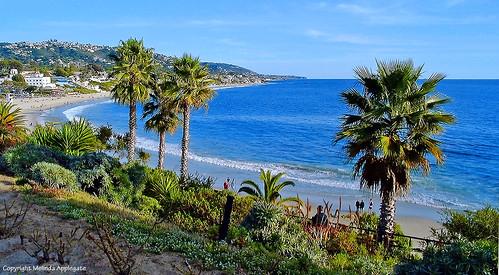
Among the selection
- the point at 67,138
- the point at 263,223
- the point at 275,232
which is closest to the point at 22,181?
the point at 67,138

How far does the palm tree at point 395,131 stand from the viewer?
11.6 meters

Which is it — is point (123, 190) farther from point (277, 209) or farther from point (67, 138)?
point (277, 209)

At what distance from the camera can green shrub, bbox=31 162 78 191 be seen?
44.5ft

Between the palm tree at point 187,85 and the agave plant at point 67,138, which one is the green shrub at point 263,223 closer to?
the agave plant at point 67,138

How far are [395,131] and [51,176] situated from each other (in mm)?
10534

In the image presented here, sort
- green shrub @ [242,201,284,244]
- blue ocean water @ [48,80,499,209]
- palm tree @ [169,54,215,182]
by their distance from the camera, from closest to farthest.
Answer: green shrub @ [242,201,284,244] < palm tree @ [169,54,215,182] < blue ocean water @ [48,80,499,209]

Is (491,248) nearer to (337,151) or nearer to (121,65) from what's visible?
(121,65)

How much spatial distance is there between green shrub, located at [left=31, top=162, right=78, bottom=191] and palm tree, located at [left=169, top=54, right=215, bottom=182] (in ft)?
33.2

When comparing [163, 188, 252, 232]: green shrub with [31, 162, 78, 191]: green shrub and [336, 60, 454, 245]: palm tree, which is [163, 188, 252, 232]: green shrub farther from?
[336, 60, 454, 245]: palm tree

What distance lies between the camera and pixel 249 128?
69.1 metres

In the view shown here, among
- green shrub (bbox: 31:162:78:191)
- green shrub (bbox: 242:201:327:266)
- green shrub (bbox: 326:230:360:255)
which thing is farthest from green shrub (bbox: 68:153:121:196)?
green shrub (bbox: 326:230:360:255)

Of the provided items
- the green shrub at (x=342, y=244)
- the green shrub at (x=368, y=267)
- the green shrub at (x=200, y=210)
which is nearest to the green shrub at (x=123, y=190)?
the green shrub at (x=200, y=210)

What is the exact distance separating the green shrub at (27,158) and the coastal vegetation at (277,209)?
0.04 metres

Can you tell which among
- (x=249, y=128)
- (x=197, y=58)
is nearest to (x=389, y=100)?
(x=197, y=58)
